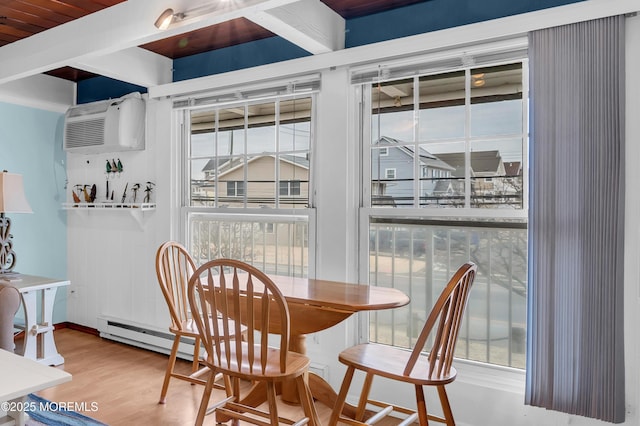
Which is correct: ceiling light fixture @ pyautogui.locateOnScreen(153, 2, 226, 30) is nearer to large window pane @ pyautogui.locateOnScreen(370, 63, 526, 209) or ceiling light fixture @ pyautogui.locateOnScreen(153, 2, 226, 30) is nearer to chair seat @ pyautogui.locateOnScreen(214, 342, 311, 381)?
large window pane @ pyautogui.locateOnScreen(370, 63, 526, 209)

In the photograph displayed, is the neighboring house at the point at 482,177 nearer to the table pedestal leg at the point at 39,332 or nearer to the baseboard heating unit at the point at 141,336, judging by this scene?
the baseboard heating unit at the point at 141,336

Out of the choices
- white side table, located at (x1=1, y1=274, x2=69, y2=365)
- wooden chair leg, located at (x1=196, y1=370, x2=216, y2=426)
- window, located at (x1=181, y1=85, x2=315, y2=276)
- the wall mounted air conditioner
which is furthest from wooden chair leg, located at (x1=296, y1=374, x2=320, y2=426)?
the wall mounted air conditioner

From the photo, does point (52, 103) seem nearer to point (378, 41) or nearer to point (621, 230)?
point (378, 41)

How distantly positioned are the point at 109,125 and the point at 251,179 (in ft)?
4.43

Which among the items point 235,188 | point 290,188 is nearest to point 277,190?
point 290,188

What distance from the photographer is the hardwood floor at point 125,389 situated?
2.56 meters

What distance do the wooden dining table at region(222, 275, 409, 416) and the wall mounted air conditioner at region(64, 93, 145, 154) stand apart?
191cm

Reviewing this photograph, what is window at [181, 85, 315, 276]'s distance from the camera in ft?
10.2

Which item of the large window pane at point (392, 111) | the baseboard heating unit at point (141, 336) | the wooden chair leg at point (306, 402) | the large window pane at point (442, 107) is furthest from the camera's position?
the baseboard heating unit at point (141, 336)

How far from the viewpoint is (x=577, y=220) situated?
2057 millimetres

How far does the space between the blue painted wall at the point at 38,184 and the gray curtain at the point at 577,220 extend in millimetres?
4016

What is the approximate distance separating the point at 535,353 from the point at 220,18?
Result: 2116mm

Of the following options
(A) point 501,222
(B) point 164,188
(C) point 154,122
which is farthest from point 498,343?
(C) point 154,122

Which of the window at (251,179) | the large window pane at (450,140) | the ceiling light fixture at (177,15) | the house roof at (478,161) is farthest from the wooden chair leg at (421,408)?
the ceiling light fixture at (177,15)
